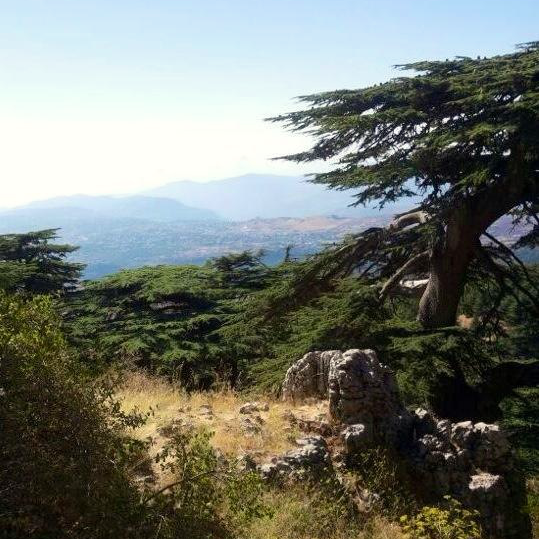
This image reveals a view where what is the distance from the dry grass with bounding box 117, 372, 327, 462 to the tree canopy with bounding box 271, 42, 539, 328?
13.8 feet

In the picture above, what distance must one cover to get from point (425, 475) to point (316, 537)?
244cm

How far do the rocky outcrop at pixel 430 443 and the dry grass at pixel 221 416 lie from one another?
0.82m

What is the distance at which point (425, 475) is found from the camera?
7.53 metres

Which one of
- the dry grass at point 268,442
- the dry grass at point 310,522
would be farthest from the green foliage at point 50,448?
the dry grass at point 310,522

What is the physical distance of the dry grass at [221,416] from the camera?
7484 millimetres

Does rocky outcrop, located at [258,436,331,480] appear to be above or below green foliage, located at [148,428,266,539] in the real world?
below

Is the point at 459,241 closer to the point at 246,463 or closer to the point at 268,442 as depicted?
the point at 268,442

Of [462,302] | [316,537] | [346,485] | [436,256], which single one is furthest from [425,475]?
[462,302]

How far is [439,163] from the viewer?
11.7 m

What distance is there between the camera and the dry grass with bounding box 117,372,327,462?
748 centimetres

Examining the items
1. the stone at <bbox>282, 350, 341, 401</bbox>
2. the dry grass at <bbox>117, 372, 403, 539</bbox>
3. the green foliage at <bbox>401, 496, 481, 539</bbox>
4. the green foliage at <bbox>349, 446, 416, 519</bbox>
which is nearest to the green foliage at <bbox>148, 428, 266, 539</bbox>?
the dry grass at <bbox>117, 372, 403, 539</bbox>

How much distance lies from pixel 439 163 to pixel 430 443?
21.3 feet

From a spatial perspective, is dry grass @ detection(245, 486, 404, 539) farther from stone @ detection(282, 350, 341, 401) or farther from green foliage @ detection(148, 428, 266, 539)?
stone @ detection(282, 350, 341, 401)

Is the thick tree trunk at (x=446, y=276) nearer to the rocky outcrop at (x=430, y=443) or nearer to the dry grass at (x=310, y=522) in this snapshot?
the rocky outcrop at (x=430, y=443)
